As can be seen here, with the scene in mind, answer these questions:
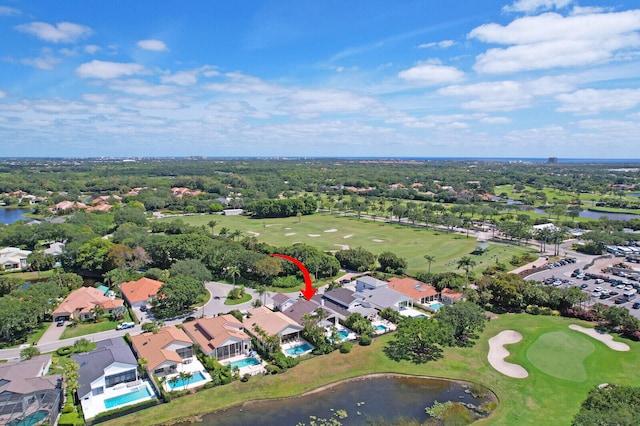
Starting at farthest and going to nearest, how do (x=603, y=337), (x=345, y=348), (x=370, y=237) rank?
(x=370, y=237)
(x=603, y=337)
(x=345, y=348)

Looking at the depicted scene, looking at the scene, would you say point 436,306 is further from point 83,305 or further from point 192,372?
point 83,305

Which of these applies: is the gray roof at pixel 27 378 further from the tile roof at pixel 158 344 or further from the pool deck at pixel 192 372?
the pool deck at pixel 192 372

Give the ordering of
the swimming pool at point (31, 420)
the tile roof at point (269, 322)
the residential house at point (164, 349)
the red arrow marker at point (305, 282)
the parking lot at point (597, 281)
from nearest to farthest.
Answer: the swimming pool at point (31, 420) → the residential house at point (164, 349) → the tile roof at point (269, 322) → the parking lot at point (597, 281) → the red arrow marker at point (305, 282)

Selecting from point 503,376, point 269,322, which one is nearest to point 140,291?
point 269,322

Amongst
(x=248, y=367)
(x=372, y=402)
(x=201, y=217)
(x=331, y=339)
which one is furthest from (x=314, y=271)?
(x=201, y=217)

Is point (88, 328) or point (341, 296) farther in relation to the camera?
point (341, 296)

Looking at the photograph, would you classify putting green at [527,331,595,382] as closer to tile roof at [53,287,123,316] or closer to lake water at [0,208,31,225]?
tile roof at [53,287,123,316]

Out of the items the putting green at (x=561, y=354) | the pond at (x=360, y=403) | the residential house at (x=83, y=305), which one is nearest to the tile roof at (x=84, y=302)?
the residential house at (x=83, y=305)
